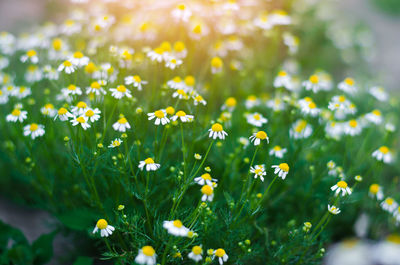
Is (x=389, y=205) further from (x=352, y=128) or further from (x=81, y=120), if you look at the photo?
(x=81, y=120)

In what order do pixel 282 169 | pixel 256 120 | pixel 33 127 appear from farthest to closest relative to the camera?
pixel 256 120
pixel 33 127
pixel 282 169

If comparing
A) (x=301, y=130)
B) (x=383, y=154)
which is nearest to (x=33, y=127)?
(x=301, y=130)

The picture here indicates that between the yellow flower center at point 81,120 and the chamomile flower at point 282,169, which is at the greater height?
the yellow flower center at point 81,120

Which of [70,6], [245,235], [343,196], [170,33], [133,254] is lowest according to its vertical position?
[133,254]

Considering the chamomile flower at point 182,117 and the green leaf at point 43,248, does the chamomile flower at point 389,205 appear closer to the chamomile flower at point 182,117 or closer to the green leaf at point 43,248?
the chamomile flower at point 182,117

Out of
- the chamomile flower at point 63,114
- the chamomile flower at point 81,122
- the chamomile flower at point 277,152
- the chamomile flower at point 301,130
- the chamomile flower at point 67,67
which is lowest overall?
the chamomile flower at point 81,122

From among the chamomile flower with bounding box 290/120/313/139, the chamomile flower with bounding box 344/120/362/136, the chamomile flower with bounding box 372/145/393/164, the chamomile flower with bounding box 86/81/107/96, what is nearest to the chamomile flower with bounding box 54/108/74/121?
the chamomile flower with bounding box 86/81/107/96

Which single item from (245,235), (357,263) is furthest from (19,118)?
(357,263)

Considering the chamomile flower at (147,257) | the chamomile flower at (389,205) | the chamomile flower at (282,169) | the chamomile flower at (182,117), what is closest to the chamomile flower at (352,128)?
the chamomile flower at (389,205)

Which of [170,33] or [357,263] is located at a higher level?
[170,33]

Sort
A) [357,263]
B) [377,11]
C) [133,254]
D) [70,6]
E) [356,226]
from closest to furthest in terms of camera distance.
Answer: [133,254] → [357,263] → [356,226] → [70,6] → [377,11]

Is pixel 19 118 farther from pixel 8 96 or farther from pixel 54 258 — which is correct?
pixel 54 258
